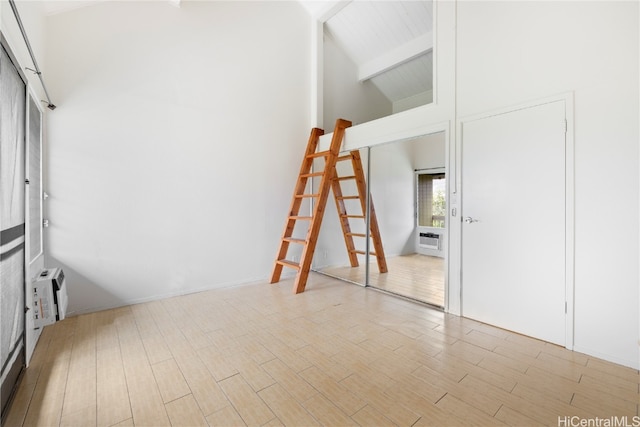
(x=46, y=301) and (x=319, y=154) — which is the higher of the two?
(x=319, y=154)

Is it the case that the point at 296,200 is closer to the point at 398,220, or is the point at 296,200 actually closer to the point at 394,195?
the point at 394,195

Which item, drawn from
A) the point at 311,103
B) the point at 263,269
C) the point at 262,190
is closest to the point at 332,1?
the point at 311,103

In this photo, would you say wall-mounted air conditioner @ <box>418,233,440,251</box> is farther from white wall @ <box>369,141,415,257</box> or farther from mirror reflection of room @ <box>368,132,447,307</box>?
white wall @ <box>369,141,415,257</box>

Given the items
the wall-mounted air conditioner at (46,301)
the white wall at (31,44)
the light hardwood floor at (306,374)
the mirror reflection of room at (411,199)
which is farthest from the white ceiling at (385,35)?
the wall-mounted air conditioner at (46,301)

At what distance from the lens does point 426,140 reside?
570 cm

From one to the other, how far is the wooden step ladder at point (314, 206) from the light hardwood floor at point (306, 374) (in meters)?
0.85

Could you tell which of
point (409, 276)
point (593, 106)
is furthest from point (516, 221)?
point (409, 276)

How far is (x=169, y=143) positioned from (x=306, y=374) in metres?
2.68

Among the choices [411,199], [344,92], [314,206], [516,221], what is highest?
[344,92]

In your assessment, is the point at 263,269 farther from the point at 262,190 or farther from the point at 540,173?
the point at 540,173

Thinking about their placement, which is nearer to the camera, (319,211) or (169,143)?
(169,143)

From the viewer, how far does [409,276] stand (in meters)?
4.16

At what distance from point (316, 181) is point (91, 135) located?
8.60 feet

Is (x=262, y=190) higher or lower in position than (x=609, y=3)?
lower
